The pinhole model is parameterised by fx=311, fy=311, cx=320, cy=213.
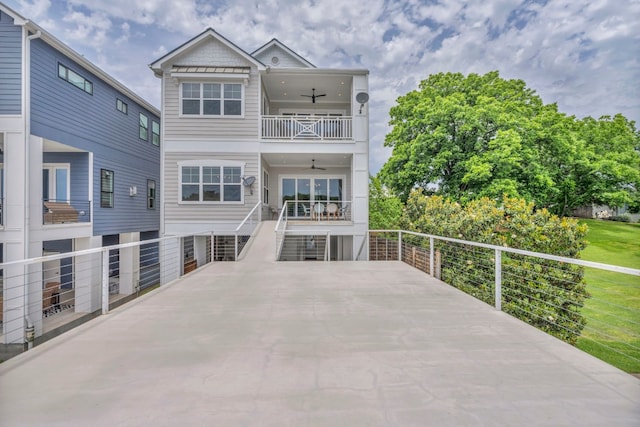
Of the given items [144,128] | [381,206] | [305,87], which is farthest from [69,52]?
[381,206]

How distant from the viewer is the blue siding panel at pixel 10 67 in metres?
8.11

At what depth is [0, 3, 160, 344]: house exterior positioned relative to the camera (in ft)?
26.1

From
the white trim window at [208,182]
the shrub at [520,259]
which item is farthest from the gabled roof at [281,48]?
the shrub at [520,259]

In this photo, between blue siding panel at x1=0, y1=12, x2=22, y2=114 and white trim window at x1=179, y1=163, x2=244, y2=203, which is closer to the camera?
blue siding panel at x1=0, y1=12, x2=22, y2=114

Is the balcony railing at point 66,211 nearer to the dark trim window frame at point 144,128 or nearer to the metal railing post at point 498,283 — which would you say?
the dark trim window frame at point 144,128

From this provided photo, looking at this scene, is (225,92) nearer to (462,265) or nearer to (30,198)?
(30,198)

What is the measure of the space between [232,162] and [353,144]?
434 centimetres

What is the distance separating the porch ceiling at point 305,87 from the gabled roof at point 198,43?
69cm

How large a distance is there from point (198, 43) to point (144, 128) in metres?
5.73

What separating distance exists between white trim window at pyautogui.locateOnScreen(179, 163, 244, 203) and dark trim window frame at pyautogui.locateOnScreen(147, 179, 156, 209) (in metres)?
5.34

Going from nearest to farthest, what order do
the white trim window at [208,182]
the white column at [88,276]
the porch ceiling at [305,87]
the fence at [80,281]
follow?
the fence at [80,281], the white column at [88,276], the white trim window at [208,182], the porch ceiling at [305,87]

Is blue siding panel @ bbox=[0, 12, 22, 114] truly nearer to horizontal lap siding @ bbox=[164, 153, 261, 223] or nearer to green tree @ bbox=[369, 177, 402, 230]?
horizontal lap siding @ bbox=[164, 153, 261, 223]

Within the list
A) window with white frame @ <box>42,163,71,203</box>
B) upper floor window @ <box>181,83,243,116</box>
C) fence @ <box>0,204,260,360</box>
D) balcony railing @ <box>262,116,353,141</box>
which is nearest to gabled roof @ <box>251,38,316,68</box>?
upper floor window @ <box>181,83,243,116</box>

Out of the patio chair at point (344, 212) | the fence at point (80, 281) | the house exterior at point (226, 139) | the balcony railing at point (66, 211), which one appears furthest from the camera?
the patio chair at point (344, 212)
